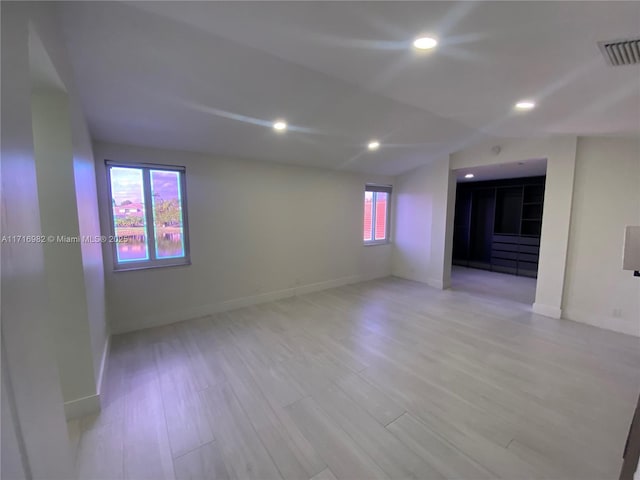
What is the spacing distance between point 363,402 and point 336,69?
2.53m

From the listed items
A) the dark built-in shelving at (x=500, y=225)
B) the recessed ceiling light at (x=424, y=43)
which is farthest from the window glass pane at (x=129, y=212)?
the dark built-in shelving at (x=500, y=225)

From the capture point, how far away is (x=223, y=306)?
3.84 metres

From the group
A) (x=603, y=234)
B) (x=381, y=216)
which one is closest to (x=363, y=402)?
(x=603, y=234)

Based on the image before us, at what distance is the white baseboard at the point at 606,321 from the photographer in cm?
325

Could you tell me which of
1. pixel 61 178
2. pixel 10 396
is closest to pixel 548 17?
pixel 10 396

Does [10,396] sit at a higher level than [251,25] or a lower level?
lower

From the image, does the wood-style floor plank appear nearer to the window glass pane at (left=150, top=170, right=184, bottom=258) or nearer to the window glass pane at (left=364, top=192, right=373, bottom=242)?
the window glass pane at (left=150, top=170, right=184, bottom=258)

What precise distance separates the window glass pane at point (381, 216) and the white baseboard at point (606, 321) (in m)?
3.19

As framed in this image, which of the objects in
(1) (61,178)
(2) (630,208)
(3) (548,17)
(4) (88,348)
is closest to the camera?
(3) (548,17)

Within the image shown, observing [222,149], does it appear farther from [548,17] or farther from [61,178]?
[548,17]

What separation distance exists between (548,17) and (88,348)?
3.36m

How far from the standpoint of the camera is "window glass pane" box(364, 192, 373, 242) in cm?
558

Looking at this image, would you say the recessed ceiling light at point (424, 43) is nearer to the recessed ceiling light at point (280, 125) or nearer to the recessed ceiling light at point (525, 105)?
the recessed ceiling light at point (525, 105)

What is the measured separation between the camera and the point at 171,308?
11.3 feet
